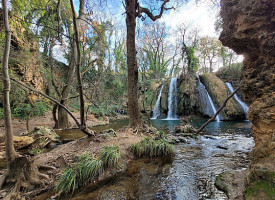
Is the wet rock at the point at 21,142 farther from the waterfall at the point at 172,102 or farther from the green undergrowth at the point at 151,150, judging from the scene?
the waterfall at the point at 172,102

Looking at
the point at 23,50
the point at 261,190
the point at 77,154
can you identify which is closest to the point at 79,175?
the point at 77,154

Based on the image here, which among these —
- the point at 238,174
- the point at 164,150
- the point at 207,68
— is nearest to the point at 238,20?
the point at 238,174

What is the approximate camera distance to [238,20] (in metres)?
2.59

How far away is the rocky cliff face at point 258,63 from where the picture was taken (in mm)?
2062

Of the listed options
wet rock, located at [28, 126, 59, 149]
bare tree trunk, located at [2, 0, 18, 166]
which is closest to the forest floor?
bare tree trunk, located at [2, 0, 18, 166]

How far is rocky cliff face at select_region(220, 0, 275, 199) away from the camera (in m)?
2.06

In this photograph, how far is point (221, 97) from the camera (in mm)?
15750

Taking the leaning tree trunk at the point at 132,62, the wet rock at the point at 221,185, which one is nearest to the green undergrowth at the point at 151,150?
the wet rock at the point at 221,185

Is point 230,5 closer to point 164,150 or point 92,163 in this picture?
point 164,150

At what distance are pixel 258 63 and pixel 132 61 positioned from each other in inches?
182

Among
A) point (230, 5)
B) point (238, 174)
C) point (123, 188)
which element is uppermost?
point (230, 5)

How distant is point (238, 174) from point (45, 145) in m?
6.35

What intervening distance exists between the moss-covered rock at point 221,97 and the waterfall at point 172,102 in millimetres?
3997

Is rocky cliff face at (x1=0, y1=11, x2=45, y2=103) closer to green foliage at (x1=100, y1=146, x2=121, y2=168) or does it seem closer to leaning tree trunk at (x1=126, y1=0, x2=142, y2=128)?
leaning tree trunk at (x1=126, y1=0, x2=142, y2=128)
